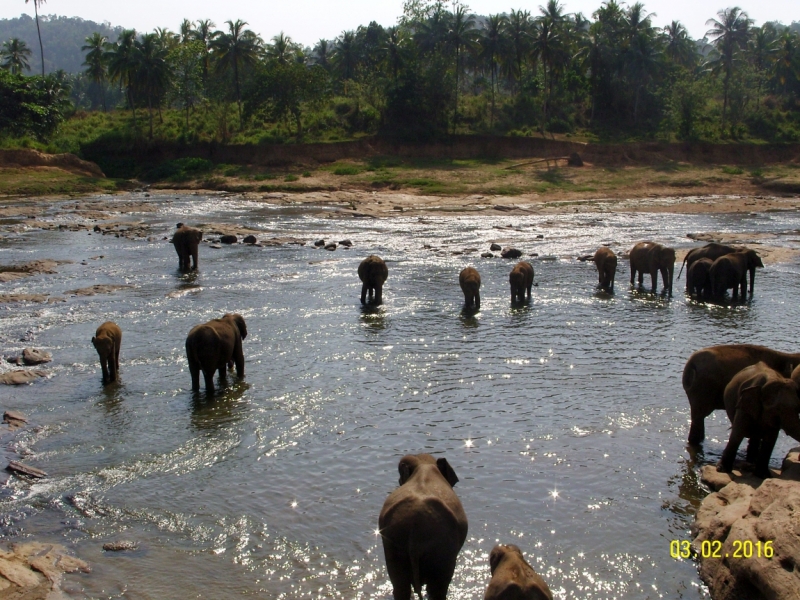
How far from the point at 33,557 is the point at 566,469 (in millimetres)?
6530

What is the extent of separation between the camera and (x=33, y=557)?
8.28 meters

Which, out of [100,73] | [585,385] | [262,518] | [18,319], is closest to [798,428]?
[585,385]

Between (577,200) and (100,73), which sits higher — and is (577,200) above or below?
below

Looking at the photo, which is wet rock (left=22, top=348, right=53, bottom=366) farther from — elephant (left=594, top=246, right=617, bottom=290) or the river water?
elephant (left=594, top=246, right=617, bottom=290)

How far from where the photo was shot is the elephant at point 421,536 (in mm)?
6660

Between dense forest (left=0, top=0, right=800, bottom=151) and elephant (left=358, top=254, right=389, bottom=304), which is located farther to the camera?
dense forest (left=0, top=0, right=800, bottom=151)

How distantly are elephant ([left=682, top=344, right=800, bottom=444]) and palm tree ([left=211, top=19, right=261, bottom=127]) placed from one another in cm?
7001

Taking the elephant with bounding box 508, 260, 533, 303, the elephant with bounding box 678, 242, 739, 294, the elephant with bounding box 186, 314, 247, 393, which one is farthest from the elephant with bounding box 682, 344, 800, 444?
the elephant with bounding box 678, 242, 739, 294

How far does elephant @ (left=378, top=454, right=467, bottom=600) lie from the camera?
262 inches

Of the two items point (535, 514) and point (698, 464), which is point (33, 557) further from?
point (698, 464)

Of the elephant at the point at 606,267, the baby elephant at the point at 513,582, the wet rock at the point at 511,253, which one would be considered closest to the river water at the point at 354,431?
the elephant at the point at 606,267

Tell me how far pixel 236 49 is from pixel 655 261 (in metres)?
62.8

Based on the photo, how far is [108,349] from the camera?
1416 centimetres

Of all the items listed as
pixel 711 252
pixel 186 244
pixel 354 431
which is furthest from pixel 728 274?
pixel 186 244
